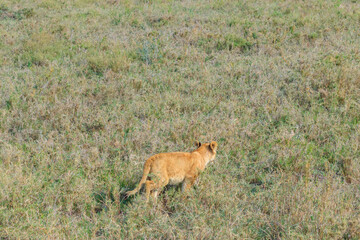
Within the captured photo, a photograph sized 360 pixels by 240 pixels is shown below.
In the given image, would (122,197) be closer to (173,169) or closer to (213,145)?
(173,169)

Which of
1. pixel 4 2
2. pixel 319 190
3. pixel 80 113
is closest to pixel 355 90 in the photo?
pixel 319 190

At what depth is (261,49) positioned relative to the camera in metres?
8.55

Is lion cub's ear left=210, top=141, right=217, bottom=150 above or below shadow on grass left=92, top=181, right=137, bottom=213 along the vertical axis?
above

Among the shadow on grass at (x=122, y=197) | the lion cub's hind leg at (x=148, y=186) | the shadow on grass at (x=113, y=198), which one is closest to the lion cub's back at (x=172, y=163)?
the lion cub's hind leg at (x=148, y=186)

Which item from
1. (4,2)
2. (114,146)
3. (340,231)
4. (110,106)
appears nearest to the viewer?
(340,231)

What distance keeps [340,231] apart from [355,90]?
154 inches

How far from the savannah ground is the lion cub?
16 cm

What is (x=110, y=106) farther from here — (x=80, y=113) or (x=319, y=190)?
(x=319, y=190)

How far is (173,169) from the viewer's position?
375 cm

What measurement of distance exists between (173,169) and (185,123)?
5.79ft

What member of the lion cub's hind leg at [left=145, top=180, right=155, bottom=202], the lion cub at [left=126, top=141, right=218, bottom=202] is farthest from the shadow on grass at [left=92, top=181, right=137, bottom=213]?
the lion cub's hind leg at [left=145, top=180, right=155, bottom=202]

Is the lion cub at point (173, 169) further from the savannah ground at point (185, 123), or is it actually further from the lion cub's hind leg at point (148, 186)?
the savannah ground at point (185, 123)

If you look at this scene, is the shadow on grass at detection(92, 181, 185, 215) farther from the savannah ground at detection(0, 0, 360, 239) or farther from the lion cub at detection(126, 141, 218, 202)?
the lion cub at detection(126, 141, 218, 202)

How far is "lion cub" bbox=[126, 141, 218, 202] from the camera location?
364cm
